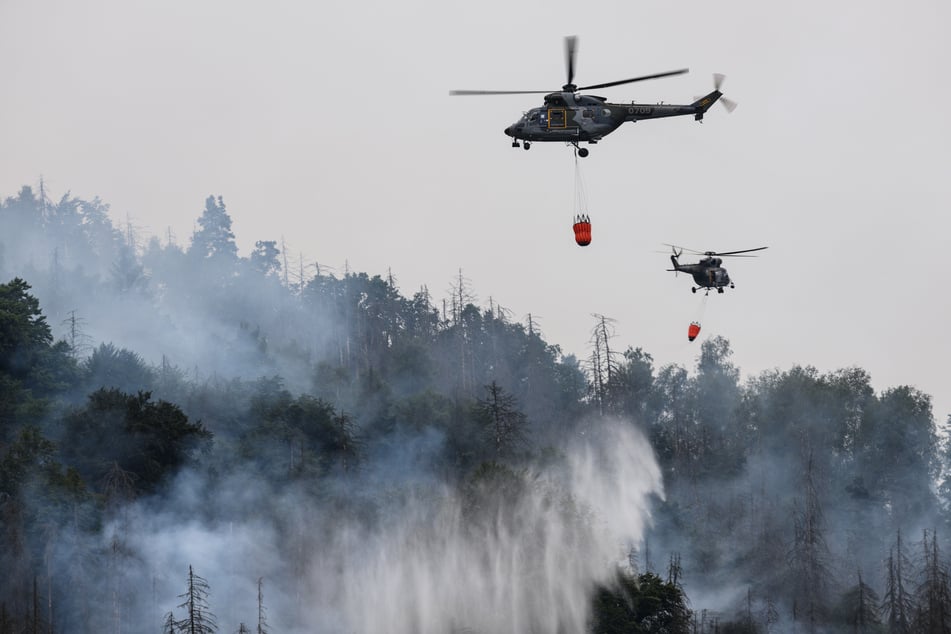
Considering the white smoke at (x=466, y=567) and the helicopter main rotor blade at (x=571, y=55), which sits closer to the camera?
the helicopter main rotor blade at (x=571, y=55)

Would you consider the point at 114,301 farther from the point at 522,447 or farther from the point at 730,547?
the point at 730,547

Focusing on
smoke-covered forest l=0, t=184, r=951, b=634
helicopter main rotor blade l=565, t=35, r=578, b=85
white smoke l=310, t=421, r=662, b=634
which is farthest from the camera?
white smoke l=310, t=421, r=662, b=634

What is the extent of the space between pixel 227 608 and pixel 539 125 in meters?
54.9

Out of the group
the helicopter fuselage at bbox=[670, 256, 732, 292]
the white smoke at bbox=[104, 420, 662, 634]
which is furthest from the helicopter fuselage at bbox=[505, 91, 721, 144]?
the white smoke at bbox=[104, 420, 662, 634]

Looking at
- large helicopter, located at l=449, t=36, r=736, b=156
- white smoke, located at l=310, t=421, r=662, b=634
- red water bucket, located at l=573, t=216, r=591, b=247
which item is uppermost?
large helicopter, located at l=449, t=36, r=736, b=156

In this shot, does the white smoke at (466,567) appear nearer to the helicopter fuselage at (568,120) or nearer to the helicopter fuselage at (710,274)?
the helicopter fuselage at (710,274)

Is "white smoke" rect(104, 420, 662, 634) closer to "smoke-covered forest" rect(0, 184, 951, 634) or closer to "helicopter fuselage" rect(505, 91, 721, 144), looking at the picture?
"smoke-covered forest" rect(0, 184, 951, 634)

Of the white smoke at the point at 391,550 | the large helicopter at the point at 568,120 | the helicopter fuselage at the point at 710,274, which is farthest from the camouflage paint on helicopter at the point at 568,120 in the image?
the white smoke at the point at 391,550

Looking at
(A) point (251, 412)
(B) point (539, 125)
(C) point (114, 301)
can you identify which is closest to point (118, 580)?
(A) point (251, 412)

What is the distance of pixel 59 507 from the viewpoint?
102 meters

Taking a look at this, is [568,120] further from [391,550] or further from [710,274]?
[391,550]

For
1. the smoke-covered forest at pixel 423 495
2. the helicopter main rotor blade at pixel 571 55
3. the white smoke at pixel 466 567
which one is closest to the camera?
the helicopter main rotor blade at pixel 571 55

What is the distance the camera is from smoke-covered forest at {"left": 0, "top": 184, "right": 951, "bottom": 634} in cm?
10600

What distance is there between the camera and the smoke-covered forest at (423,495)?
4173 inches
